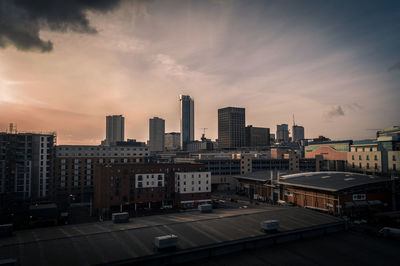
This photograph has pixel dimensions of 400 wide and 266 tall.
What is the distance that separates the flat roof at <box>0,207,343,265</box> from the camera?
27.8 meters

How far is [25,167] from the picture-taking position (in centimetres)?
8925

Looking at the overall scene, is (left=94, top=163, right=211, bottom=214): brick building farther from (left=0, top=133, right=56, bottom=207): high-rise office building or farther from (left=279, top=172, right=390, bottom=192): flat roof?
(left=279, top=172, right=390, bottom=192): flat roof

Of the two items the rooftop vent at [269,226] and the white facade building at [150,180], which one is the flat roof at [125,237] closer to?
the rooftop vent at [269,226]

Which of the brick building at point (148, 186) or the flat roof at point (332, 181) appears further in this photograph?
the brick building at point (148, 186)

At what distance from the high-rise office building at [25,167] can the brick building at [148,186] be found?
64.4ft

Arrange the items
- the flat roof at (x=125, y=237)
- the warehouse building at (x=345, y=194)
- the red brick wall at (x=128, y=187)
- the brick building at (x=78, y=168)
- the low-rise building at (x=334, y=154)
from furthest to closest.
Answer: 1. the low-rise building at (x=334, y=154)
2. the brick building at (x=78, y=168)
3. the red brick wall at (x=128, y=187)
4. the warehouse building at (x=345, y=194)
5. the flat roof at (x=125, y=237)

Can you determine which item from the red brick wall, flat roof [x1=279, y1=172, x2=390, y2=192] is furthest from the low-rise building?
the red brick wall

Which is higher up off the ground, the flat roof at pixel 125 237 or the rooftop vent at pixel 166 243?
the rooftop vent at pixel 166 243

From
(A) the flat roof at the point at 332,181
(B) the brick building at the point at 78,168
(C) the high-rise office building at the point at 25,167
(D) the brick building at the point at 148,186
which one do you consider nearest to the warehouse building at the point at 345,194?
(A) the flat roof at the point at 332,181

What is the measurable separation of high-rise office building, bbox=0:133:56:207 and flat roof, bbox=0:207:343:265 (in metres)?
60.4

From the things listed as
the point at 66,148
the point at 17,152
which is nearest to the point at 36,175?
the point at 17,152

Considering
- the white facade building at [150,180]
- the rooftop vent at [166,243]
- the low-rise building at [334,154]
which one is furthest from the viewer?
the low-rise building at [334,154]

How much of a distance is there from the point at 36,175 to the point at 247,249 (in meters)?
84.2

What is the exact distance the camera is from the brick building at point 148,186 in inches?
3228
